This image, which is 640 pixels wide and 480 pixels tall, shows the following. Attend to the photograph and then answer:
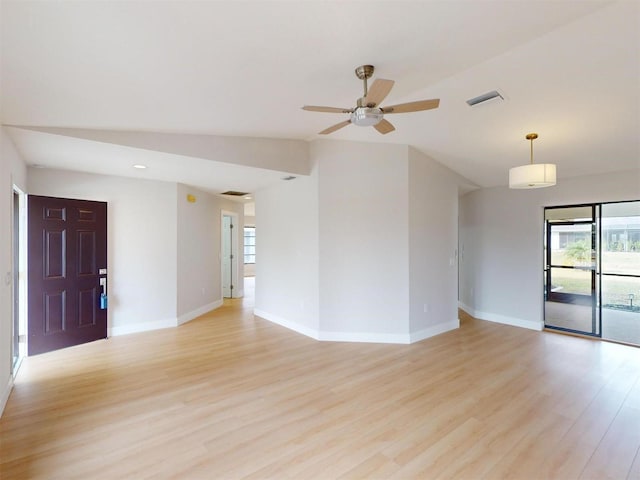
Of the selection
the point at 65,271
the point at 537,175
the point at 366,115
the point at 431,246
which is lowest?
the point at 65,271

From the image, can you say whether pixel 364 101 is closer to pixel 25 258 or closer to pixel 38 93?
pixel 38 93

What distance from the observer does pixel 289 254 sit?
5.27m

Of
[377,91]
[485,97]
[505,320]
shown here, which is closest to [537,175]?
[485,97]

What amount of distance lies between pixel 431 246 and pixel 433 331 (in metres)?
1.32

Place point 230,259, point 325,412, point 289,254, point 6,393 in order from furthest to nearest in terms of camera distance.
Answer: point 230,259, point 289,254, point 6,393, point 325,412

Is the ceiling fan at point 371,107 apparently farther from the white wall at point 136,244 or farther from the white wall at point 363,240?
the white wall at point 136,244

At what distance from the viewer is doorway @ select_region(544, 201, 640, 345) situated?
15.1ft

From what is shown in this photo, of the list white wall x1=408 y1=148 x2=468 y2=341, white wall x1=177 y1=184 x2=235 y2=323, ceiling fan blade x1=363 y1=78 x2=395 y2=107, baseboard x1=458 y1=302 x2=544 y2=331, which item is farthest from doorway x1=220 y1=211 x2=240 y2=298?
ceiling fan blade x1=363 y1=78 x2=395 y2=107

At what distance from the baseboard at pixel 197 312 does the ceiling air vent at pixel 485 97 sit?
546 centimetres

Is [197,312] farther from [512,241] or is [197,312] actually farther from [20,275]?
[512,241]

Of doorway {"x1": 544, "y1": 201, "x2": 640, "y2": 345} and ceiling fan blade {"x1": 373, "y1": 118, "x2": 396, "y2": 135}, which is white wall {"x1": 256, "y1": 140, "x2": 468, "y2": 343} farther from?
doorway {"x1": 544, "y1": 201, "x2": 640, "y2": 345}

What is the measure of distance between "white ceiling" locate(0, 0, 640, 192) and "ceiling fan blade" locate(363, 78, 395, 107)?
32 cm

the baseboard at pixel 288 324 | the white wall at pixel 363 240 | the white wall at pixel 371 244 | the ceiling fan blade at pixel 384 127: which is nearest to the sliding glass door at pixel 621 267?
the white wall at pixel 371 244

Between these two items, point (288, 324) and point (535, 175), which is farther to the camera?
point (288, 324)
